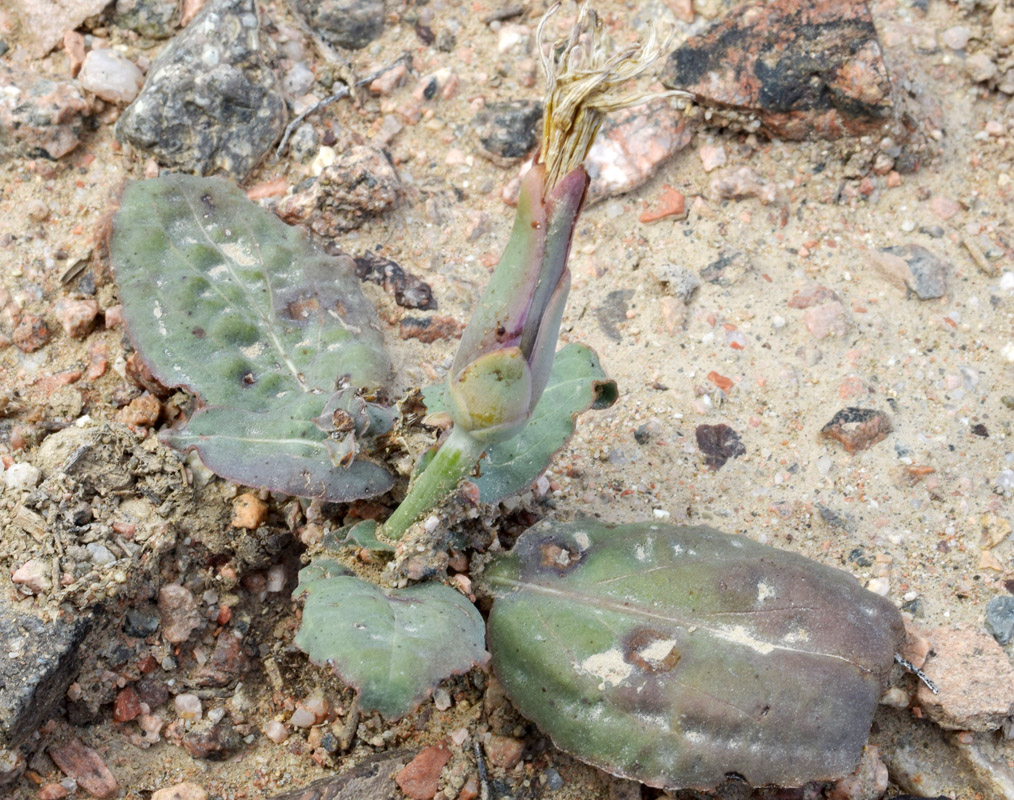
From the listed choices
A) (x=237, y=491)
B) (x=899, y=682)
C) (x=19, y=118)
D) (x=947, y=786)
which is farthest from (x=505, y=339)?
(x=19, y=118)

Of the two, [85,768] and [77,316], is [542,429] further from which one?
[77,316]

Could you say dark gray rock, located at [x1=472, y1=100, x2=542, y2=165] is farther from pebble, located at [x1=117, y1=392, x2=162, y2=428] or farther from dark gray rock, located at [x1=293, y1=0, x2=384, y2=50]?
pebble, located at [x1=117, y1=392, x2=162, y2=428]

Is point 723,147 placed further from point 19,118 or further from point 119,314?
point 19,118

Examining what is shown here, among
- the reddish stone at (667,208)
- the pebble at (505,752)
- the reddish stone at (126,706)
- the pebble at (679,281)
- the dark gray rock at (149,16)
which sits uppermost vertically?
the dark gray rock at (149,16)

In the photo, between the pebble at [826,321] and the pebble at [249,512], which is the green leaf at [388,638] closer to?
the pebble at [249,512]

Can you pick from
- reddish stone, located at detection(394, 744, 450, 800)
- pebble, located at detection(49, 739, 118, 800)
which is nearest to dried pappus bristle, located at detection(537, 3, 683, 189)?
reddish stone, located at detection(394, 744, 450, 800)

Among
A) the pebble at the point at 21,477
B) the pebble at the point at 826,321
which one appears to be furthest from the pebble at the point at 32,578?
the pebble at the point at 826,321
